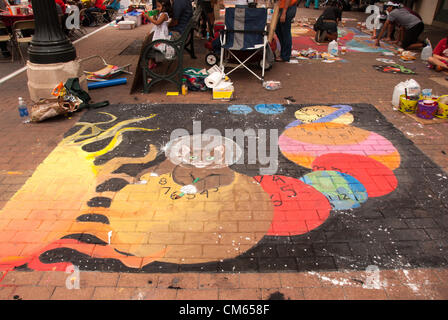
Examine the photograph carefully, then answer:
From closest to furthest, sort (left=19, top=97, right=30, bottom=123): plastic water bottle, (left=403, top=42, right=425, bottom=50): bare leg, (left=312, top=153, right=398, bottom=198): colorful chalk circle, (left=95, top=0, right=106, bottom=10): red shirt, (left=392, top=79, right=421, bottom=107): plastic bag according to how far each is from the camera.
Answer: (left=312, top=153, right=398, bottom=198): colorful chalk circle, (left=19, top=97, right=30, bottom=123): plastic water bottle, (left=392, top=79, right=421, bottom=107): plastic bag, (left=403, top=42, right=425, bottom=50): bare leg, (left=95, top=0, right=106, bottom=10): red shirt

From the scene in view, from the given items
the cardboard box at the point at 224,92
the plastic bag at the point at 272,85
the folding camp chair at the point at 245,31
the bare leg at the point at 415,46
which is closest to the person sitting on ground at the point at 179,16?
the folding camp chair at the point at 245,31

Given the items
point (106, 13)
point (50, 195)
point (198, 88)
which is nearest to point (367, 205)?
point (50, 195)

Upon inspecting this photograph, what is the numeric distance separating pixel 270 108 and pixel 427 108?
236cm

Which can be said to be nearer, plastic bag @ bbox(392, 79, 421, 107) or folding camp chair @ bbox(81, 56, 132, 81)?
plastic bag @ bbox(392, 79, 421, 107)

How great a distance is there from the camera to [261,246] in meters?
3.10

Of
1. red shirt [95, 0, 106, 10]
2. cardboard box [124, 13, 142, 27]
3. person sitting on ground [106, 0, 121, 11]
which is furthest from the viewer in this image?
person sitting on ground [106, 0, 121, 11]

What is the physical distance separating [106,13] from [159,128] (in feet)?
39.2

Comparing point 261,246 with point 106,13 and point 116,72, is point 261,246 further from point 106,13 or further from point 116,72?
point 106,13

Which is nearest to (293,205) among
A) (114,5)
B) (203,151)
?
(203,151)

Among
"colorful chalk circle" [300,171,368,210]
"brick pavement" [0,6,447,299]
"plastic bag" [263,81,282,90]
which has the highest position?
"plastic bag" [263,81,282,90]

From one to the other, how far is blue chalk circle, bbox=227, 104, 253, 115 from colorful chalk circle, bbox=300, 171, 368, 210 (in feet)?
6.64

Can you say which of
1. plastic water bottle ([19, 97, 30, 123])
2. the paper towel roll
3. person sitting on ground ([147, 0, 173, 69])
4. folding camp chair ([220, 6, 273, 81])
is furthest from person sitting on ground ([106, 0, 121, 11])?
plastic water bottle ([19, 97, 30, 123])

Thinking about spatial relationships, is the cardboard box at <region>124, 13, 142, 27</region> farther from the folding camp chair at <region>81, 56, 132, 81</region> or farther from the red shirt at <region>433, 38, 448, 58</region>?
the red shirt at <region>433, 38, 448, 58</region>

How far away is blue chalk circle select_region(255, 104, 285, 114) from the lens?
228 inches
